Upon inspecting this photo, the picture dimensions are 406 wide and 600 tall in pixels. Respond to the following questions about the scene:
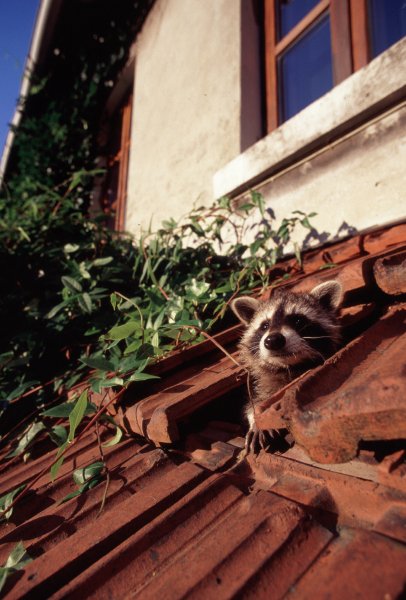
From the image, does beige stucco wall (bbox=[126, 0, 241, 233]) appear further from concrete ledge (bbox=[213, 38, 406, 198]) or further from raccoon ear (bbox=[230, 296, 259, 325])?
raccoon ear (bbox=[230, 296, 259, 325])

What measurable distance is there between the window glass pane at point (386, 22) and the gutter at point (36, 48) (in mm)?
6699

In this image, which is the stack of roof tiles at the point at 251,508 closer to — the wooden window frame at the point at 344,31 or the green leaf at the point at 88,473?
the green leaf at the point at 88,473

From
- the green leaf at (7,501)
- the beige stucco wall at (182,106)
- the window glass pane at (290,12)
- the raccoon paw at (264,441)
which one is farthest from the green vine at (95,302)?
the window glass pane at (290,12)

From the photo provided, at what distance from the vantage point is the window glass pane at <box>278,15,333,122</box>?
346cm

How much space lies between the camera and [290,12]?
12.6 ft

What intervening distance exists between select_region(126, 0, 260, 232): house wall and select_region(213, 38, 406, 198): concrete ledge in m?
0.52

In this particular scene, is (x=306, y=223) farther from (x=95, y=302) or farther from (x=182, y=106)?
(x=182, y=106)

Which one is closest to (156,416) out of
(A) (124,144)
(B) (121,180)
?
(B) (121,180)

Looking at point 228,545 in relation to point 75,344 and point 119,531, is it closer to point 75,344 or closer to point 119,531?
point 119,531

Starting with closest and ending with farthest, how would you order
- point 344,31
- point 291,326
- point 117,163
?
point 291,326
point 344,31
point 117,163

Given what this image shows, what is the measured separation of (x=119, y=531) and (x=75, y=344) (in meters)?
2.14

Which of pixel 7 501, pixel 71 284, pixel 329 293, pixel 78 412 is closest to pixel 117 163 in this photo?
pixel 71 284

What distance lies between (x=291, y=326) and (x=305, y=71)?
9.79 ft

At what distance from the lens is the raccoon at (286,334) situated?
208cm
